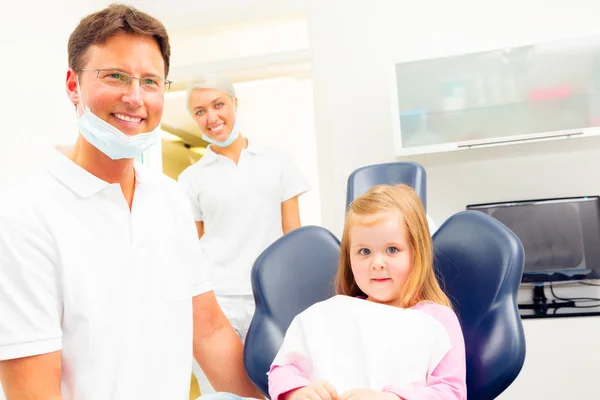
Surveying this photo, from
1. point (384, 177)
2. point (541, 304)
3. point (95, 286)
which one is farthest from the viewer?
point (541, 304)

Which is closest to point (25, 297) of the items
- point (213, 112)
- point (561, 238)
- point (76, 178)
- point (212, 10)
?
point (76, 178)

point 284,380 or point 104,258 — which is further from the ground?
point 104,258

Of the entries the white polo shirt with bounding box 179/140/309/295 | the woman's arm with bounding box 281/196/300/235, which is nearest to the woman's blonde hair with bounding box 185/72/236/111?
the white polo shirt with bounding box 179/140/309/295

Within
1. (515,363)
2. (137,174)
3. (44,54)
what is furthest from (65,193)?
(44,54)

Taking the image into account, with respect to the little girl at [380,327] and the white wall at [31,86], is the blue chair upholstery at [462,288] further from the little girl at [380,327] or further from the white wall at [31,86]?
the white wall at [31,86]

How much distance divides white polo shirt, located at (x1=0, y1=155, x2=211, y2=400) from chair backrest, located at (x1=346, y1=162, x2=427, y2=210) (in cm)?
49

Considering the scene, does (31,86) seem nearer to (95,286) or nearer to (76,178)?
(76,178)

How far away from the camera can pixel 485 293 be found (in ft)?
4.17

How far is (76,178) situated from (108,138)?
4.2 inches

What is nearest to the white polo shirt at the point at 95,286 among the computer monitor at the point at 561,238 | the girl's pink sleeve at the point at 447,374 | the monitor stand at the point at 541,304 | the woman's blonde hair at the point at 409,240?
the woman's blonde hair at the point at 409,240

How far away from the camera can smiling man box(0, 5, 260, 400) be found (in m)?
1.08

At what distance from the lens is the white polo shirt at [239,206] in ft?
7.73

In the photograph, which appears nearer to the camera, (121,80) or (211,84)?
(121,80)

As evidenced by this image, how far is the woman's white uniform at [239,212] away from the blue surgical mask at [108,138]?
111cm
